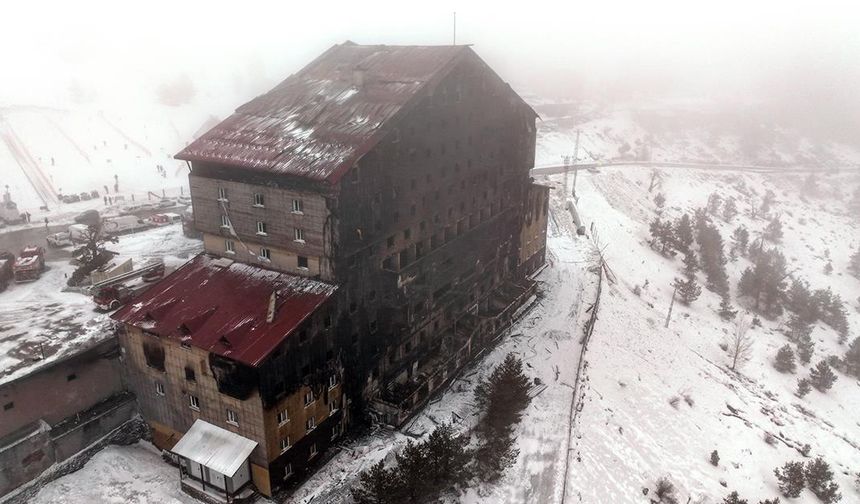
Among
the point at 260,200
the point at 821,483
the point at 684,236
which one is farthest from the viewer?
the point at 684,236

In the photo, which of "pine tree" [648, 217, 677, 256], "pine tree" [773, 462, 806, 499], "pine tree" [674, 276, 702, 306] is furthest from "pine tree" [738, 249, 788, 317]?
"pine tree" [773, 462, 806, 499]

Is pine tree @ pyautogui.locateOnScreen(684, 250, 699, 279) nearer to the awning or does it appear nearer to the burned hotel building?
the burned hotel building

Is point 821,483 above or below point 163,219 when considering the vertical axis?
below

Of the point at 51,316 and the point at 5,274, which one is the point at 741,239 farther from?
the point at 5,274

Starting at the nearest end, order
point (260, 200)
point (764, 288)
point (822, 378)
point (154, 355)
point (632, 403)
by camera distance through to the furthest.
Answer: point (154, 355)
point (260, 200)
point (632, 403)
point (822, 378)
point (764, 288)

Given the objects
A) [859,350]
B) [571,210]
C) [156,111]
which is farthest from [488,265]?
[156,111]

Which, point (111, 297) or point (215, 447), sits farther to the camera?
point (111, 297)

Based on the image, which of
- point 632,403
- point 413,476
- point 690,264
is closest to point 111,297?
point 413,476
